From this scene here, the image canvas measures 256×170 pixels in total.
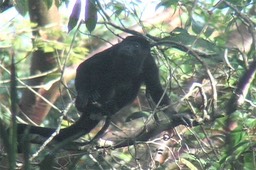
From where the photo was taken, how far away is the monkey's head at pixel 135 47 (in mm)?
3697

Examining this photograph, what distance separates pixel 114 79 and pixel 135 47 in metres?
0.26

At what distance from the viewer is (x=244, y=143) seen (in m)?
2.70

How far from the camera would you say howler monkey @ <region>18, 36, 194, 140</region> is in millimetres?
3531

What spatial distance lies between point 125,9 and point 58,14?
2.53m

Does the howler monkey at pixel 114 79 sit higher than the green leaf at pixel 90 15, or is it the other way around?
the green leaf at pixel 90 15

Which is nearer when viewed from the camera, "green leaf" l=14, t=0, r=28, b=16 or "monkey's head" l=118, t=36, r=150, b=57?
"green leaf" l=14, t=0, r=28, b=16

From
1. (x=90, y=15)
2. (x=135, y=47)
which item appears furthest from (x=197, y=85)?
(x=135, y=47)

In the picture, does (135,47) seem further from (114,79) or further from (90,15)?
(90,15)

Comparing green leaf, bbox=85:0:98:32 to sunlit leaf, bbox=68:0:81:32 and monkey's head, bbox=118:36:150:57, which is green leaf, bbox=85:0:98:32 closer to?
sunlit leaf, bbox=68:0:81:32

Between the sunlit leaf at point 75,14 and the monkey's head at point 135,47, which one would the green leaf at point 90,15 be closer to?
the sunlit leaf at point 75,14

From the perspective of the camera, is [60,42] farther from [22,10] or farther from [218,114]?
[218,114]

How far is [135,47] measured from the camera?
373 centimetres

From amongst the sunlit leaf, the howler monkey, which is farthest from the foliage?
the howler monkey

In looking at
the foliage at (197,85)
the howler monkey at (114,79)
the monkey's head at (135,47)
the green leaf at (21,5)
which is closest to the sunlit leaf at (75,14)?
the foliage at (197,85)
